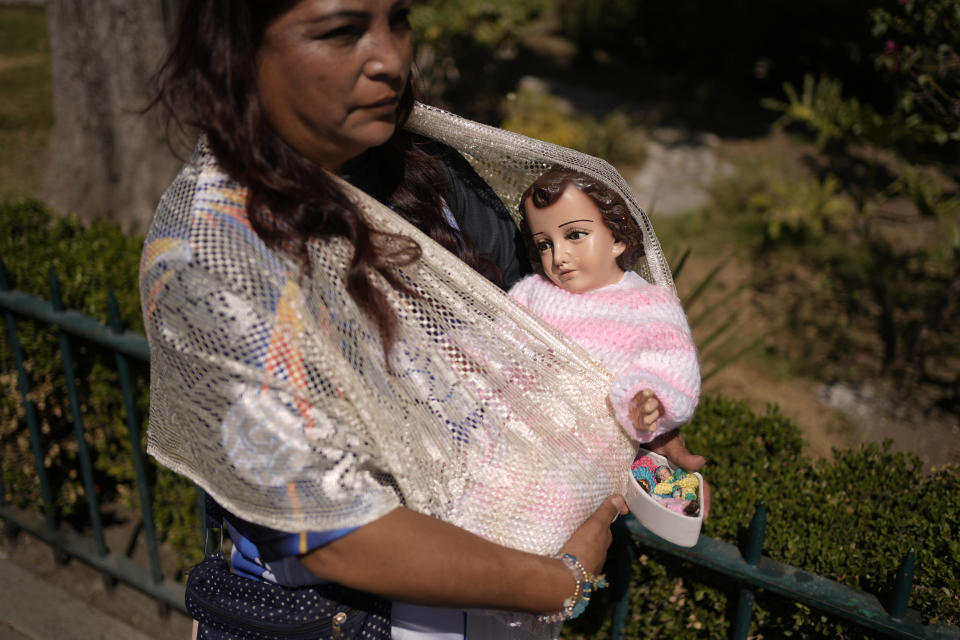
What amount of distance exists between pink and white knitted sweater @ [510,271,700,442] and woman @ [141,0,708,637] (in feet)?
1.00

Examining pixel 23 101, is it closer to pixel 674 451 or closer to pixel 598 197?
pixel 598 197

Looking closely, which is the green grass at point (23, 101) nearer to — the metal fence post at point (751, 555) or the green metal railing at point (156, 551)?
the green metal railing at point (156, 551)

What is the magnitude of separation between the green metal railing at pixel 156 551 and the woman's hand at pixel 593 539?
15.9 inches

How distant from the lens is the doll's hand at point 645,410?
4.52 feet

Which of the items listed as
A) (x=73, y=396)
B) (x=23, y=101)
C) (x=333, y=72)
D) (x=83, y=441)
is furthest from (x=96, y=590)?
(x=23, y=101)

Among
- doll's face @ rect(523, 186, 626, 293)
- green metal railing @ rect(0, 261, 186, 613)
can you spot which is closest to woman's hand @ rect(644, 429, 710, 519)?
doll's face @ rect(523, 186, 626, 293)

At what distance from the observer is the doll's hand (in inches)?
54.2

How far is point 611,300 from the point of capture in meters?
1.58

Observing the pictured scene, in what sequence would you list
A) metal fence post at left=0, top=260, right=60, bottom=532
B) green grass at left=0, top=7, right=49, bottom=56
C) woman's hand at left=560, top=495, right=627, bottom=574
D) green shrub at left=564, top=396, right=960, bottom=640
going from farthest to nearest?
1. green grass at left=0, top=7, right=49, bottom=56
2. metal fence post at left=0, top=260, right=60, bottom=532
3. green shrub at left=564, top=396, right=960, bottom=640
4. woman's hand at left=560, top=495, right=627, bottom=574

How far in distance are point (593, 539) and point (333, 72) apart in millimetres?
836

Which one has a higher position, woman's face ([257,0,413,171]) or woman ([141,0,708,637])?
woman's face ([257,0,413,171])

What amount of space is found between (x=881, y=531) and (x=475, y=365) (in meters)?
1.27

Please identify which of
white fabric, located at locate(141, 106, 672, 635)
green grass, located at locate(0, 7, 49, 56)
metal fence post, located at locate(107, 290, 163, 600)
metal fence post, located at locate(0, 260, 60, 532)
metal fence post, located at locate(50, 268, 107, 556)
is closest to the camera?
white fabric, located at locate(141, 106, 672, 635)

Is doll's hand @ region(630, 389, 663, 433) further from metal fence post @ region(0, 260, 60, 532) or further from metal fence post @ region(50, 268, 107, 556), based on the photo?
metal fence post @ region(0, 260, 60, 532)
